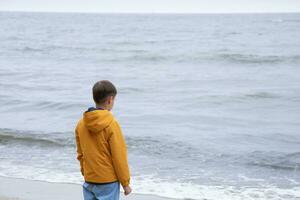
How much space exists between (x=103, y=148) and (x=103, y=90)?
388 millimetres

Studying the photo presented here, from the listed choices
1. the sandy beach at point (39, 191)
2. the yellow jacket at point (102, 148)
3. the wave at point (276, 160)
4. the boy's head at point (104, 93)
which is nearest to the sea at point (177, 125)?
the wave at point (276, 160)

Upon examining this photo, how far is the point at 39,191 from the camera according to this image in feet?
20.5

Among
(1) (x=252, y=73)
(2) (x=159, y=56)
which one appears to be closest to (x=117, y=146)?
(1) (x=252, y=73)

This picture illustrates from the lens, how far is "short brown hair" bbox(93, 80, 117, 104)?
3664 mm

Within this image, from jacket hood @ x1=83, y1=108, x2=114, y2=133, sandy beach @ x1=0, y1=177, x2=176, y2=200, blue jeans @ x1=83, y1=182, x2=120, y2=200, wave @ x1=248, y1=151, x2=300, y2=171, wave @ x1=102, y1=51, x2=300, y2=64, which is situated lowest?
sandy beach @ x1=0, y1=177, x2=176, y2=200

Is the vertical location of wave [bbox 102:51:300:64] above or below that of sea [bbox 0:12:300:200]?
above

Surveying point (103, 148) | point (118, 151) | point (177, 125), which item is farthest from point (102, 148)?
point (177, 125)

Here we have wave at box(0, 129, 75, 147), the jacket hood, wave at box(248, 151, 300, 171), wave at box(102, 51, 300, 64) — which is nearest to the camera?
the jacket hood

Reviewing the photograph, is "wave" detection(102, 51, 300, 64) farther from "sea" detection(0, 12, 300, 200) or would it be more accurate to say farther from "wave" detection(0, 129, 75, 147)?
"wave" detection(0, 129, 75, 147)

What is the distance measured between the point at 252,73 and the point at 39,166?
15904 mm

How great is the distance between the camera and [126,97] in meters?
15.5

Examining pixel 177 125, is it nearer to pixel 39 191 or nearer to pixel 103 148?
pixel 39 191

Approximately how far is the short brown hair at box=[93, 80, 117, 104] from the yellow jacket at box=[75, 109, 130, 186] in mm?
87

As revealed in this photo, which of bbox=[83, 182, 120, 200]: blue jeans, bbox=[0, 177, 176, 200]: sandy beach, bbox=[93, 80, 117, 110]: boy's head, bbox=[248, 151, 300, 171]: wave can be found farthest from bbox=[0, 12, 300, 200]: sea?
bbox=[93, 80, 117, 110]: boy's head
